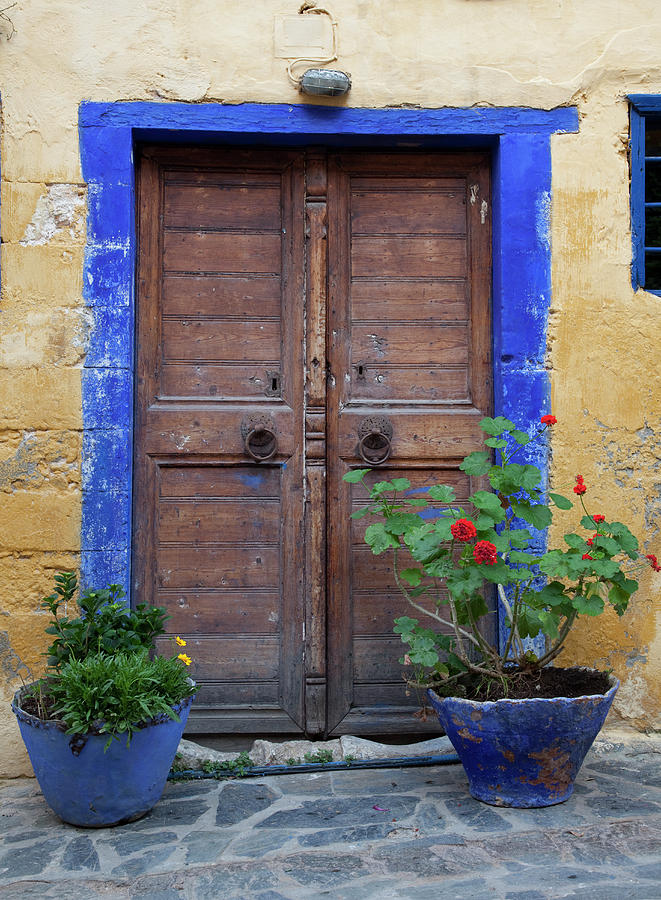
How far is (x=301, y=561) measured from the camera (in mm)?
3594

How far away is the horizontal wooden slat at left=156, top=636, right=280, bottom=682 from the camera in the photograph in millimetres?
3529

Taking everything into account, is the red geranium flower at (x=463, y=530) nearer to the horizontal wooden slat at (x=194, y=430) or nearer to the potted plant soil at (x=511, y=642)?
the potted plant soil at (x=511, y=642)

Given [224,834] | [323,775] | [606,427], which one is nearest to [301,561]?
[323,775]

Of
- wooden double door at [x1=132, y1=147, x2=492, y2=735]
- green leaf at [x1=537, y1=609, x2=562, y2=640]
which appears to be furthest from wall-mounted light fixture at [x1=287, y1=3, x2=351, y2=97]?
green leaf at [x1=537, y1=609, x2=562, y2=640]

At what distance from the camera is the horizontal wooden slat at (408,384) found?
3670mm

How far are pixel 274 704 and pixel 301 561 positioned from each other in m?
0.60

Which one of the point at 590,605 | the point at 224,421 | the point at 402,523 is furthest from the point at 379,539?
the point at 224,421

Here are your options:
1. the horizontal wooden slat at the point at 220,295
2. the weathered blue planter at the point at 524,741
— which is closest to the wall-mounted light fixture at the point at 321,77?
the horizontal wooden slat at the point at 220,295

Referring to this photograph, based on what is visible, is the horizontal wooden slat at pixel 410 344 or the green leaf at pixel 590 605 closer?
the green leaf at pixel 590 605

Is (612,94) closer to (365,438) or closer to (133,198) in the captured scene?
(365,438)

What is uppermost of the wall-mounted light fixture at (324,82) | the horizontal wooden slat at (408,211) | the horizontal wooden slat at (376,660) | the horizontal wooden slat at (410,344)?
the wall-mounted light fixture at (324,82)

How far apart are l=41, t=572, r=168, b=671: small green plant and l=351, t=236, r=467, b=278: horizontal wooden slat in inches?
66.3

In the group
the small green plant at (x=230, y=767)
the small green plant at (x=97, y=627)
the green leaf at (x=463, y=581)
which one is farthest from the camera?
the small green plant at (x=230, y=767)

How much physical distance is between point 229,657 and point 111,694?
0.83 meters
